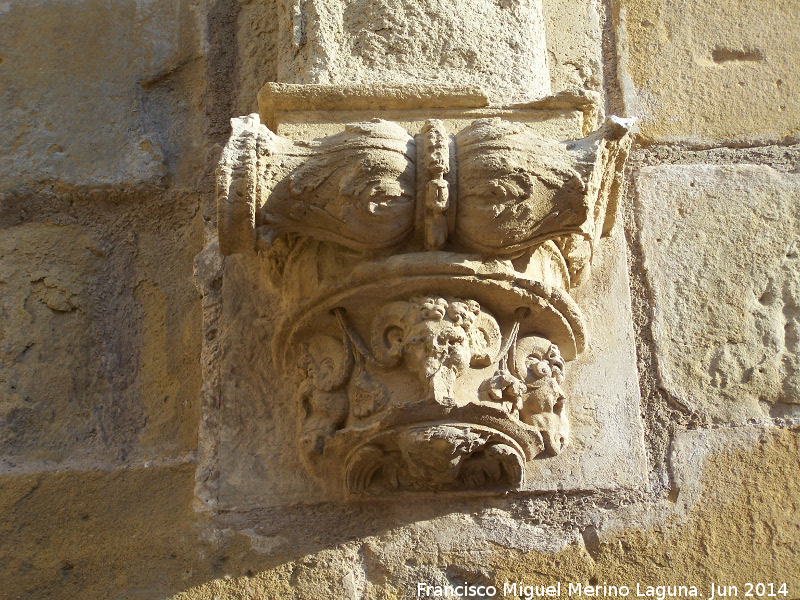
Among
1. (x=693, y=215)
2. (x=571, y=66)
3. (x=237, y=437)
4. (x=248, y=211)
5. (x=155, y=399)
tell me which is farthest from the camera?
(x=571, y=66)

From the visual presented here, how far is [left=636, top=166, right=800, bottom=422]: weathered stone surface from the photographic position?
6.24 feet

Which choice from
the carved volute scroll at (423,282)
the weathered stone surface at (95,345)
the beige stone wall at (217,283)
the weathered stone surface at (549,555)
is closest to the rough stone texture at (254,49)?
the beige stone wall at (217,283)

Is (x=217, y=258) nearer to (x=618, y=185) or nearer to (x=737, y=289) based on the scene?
(x=618, y=185)

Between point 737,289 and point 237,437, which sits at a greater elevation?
point 737,289

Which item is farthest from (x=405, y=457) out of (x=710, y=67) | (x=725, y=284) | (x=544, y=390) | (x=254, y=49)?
(x=710, y=67)

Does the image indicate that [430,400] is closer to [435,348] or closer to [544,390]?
[435,348]

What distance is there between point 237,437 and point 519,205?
2.40 ft

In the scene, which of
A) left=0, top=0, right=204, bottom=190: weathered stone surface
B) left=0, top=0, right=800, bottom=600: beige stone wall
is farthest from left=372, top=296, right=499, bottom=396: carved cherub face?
left=0, top=0, right=204, bottom=190: weathered stone surface

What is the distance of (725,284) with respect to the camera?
1992 millimetres

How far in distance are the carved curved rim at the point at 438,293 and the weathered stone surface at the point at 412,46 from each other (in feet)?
1.61

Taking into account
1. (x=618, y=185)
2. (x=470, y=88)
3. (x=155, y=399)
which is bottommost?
(x=155, y=399)

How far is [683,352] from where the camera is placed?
1924 millimetres

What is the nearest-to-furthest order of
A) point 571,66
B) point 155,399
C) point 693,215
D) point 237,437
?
1. point 237,437
2. point 155,399
3. point 693,215
4. point 571,66

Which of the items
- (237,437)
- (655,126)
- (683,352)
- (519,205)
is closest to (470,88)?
(519,205)
